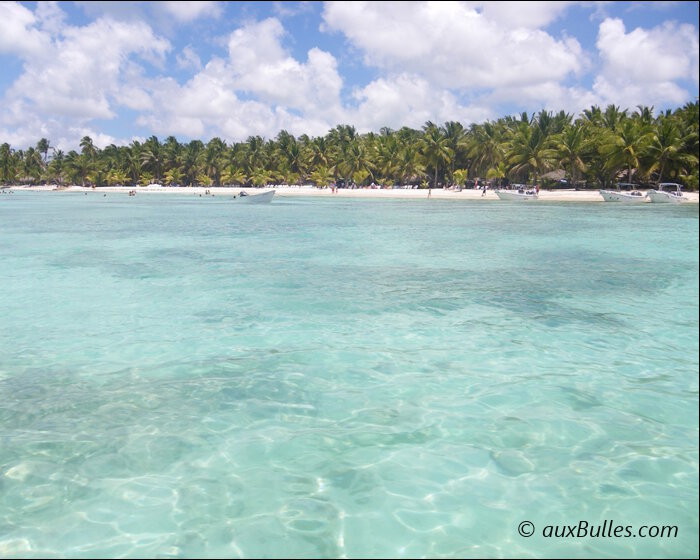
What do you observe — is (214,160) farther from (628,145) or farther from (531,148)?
(628,145)

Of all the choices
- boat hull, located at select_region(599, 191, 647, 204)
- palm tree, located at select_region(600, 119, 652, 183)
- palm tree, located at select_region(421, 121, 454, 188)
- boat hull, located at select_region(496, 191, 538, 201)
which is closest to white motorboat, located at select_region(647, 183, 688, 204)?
boat hull, located at select_region(599, 191, 647, 204)

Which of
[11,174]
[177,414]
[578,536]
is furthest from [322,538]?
[11,174]

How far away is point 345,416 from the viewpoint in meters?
5.65

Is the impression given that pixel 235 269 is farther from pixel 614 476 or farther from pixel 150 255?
pixel 614 476

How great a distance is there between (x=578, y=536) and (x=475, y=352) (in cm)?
375

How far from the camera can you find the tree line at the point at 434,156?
4794 centimetres

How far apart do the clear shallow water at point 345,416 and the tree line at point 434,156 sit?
136 feet

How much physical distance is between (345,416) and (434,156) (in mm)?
63838

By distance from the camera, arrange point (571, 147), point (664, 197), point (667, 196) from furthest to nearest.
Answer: point (571, 147) < point (664, 197) < point (667, 196)

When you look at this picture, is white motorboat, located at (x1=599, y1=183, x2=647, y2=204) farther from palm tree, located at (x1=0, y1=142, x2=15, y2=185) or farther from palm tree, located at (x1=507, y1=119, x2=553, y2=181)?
palm tree, located at (x1=0, y1=142, x2=15, y2=185)

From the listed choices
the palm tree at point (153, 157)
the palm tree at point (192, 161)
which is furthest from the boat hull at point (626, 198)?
the palm tree at point (153, 157)

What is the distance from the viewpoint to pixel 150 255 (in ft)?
57.1

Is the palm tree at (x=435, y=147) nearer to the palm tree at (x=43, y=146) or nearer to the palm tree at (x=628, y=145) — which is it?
the palm tree at (x=628, y=145)

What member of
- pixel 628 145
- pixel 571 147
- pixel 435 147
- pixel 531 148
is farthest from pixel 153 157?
pixel 628 145
